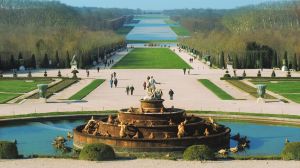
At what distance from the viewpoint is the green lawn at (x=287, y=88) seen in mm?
53469

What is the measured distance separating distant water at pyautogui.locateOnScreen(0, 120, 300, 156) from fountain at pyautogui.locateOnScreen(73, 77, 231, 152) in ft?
4.20

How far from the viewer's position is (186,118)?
106ft

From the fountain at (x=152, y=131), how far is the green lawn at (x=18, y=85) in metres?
26.7

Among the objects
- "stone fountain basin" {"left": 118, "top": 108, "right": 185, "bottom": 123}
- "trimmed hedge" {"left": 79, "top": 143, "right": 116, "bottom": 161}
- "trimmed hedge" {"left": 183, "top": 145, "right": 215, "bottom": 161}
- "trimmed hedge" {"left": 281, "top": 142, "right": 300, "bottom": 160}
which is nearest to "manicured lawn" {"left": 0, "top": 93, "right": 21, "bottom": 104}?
"stone fountain basin" {"left": 118, "top": 108, "right": 185, "bottom": 123}

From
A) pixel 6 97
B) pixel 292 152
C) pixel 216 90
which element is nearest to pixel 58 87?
pixel 6 97

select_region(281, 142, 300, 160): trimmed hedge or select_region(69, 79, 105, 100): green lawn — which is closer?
select_region(281, 142, 300, 160): trimmed hedge

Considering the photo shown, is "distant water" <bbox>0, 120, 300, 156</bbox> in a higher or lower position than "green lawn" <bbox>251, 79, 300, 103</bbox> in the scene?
lower

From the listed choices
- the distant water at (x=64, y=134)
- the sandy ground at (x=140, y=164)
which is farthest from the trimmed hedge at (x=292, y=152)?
the distant water at (x=64, y=134)

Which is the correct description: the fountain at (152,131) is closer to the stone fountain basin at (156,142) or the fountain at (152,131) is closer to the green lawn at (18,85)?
the stone fountain basin at (156,142)

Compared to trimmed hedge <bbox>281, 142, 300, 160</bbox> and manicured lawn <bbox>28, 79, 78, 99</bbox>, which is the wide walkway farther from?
trimmed hedge <bbox>281, 142, 300, 160</bbox>

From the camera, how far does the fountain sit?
2947 cm

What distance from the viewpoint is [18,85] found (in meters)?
63.2

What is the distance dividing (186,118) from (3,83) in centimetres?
3636

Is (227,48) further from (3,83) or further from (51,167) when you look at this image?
(51,167)
